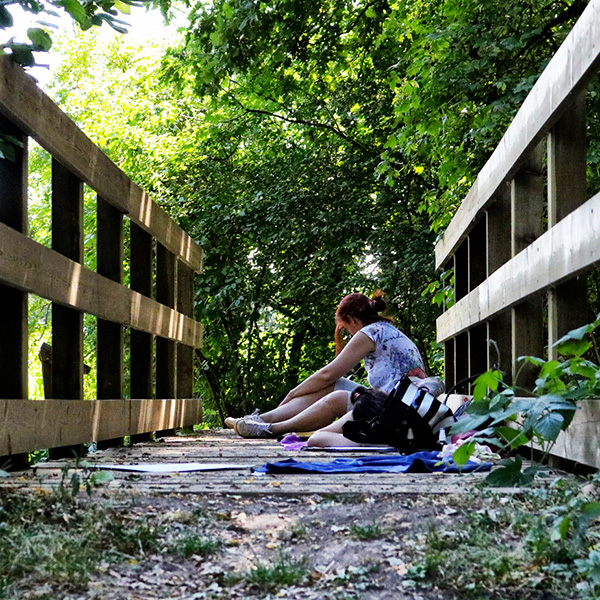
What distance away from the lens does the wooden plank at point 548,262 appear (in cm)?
252

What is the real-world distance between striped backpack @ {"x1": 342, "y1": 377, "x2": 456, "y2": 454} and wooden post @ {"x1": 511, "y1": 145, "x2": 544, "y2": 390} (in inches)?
17.8

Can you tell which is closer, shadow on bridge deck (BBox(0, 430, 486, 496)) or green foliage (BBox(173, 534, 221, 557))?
green foliage (BBox(173, 534, 221, 557))

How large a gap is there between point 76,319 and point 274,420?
2570 mm

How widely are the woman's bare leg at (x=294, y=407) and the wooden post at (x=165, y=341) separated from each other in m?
0.69

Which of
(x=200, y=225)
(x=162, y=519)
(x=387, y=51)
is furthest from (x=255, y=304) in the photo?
(x=162, y=519)

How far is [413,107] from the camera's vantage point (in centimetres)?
748

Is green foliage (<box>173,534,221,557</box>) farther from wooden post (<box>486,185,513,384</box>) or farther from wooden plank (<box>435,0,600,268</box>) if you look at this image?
wooden post (<box>486,185,513,384</box>)

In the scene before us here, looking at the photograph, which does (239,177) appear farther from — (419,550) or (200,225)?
(419,550)

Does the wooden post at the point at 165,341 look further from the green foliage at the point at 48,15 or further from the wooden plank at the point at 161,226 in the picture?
the green foliage at the point at 48,15

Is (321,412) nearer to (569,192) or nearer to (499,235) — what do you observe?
(499,235)

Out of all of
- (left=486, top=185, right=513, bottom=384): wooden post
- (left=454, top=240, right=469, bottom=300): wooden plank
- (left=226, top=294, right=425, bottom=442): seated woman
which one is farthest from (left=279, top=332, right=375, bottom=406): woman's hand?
(left=486, top=185, right=513, bottom=384): wooden post

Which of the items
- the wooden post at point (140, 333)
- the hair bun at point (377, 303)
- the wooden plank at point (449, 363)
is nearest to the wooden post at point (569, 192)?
the wooden post at point (140, 333)

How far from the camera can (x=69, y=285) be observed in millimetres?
3783

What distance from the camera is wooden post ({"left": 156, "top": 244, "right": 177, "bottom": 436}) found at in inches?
250
